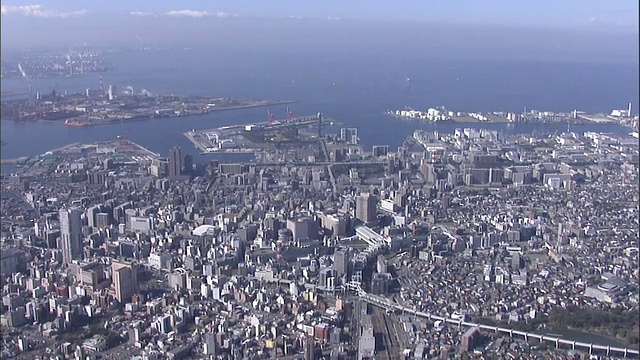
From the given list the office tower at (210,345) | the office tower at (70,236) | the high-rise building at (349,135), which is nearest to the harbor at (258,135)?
the high-rise building at (349,135)

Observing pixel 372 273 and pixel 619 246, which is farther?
pixel 619 246

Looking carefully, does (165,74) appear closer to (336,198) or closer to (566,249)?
(336,198)

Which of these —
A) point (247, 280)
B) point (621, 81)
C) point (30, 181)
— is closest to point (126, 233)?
point (247, 280)

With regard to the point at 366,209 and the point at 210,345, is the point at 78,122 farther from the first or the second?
the point at 210,345

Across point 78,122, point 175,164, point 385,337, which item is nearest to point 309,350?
point 385,337

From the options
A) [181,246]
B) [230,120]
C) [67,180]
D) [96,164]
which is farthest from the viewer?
[230,120]

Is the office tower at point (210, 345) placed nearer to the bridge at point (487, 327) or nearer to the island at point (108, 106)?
the bridge at point (487, 327)

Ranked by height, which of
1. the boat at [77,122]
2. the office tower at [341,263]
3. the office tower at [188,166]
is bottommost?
the office tower at [341,263]
